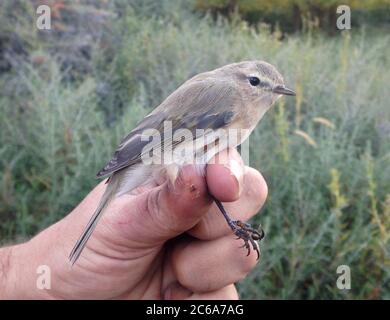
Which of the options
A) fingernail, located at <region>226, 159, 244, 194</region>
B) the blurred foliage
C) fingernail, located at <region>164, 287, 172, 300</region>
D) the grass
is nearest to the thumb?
fingernail, located at <region>226, 159, 244, 194</region>

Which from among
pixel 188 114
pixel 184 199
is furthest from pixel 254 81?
pixel 184 199

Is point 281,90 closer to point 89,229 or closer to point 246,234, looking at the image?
point 246,234

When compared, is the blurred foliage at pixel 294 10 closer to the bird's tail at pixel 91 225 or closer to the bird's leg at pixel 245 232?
the bird's leg at pixel 245 232

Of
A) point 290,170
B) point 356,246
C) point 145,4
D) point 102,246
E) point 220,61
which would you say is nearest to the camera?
point 102,246

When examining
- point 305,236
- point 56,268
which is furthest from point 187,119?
point 305,236

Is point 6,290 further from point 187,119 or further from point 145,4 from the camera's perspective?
point 145,4

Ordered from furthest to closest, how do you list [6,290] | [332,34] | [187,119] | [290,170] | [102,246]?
[332,34] → [290,170] → [6,290] → [102,246] → [187,119]

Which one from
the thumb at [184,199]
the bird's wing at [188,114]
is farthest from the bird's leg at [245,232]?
the bird's wing at [188,114]
